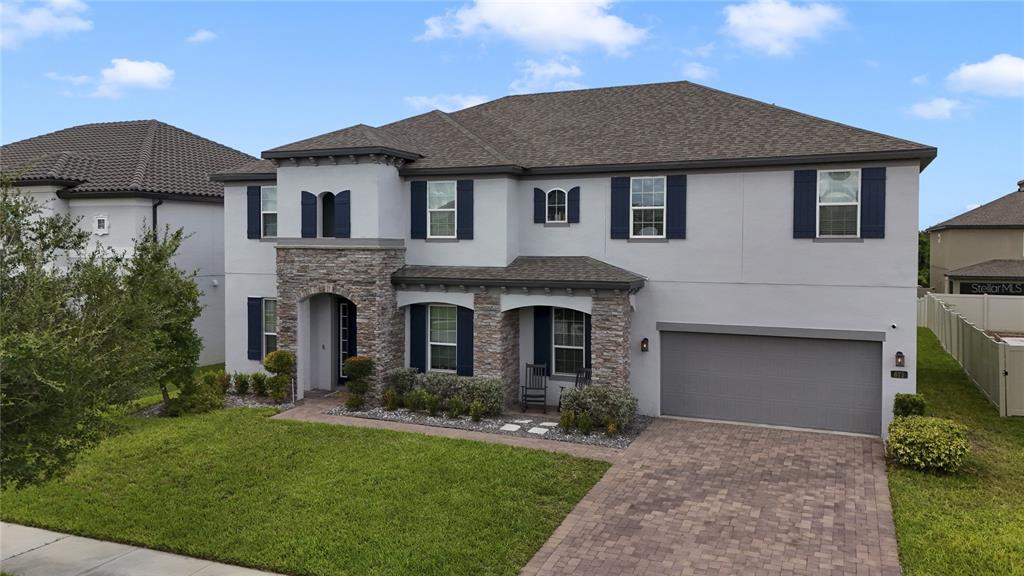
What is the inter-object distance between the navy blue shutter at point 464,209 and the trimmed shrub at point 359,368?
3745mm

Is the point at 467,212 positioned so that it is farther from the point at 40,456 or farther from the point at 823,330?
the point at 40,456

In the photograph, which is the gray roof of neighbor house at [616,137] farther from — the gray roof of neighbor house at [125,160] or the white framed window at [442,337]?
the gray roof of neighbor house at [125,160]

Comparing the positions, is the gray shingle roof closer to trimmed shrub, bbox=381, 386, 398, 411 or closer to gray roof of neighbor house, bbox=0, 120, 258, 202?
trimmed shrub, bbox=381, 386, 398, 411

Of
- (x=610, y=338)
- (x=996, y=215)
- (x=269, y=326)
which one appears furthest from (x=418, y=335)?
(x=996, y=215)

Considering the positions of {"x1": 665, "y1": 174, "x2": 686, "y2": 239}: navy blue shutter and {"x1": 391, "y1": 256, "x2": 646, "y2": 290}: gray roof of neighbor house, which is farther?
{"x1": 665, "y1": 174, "x2": 686, "y2": 239}: navy blue shutter

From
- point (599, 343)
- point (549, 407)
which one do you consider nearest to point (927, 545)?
point (599, 343)

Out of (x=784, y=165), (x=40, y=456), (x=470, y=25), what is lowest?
(x=40, y=456)

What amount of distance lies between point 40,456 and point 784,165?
45.9 ft

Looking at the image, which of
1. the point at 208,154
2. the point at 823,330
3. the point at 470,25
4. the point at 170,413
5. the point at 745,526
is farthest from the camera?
the point at 208,154

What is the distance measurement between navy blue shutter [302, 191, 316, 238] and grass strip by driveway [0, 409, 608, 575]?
5260 millimetres

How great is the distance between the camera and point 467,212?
1767 centimetres

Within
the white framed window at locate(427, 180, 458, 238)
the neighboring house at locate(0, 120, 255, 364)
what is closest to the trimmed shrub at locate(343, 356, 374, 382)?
the white framed window at locate(427, 180, 458, 238)

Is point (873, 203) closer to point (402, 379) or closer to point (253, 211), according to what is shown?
point (402, 379)

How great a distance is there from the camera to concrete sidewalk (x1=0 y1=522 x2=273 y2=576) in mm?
9047
